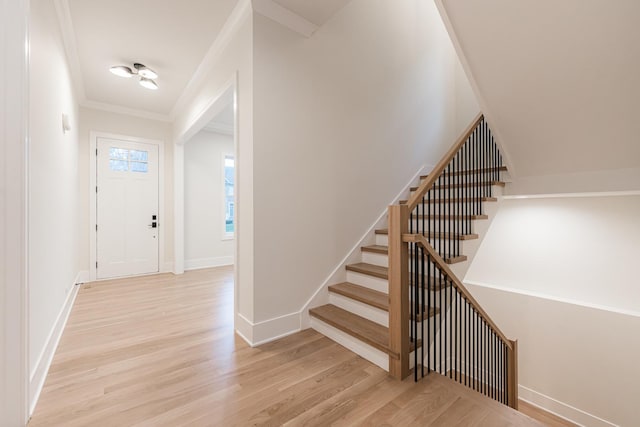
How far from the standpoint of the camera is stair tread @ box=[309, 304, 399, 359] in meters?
1.97

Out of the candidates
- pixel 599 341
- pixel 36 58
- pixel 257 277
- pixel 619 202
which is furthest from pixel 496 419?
pixel 36 58

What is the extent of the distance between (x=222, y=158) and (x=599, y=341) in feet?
20.5

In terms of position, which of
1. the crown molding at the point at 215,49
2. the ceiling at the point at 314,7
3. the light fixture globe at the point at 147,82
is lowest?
the light fixture globe at the point at 147,82

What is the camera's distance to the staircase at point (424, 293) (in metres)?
1.85

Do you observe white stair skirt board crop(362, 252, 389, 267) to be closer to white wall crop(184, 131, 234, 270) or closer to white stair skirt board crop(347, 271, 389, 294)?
white stair skirt board crop(347, 271, 389, 294)

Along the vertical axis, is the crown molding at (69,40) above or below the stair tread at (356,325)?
above

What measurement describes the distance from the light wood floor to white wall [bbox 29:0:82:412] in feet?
0.85

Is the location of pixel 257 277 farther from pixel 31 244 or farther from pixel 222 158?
pixel 222 158

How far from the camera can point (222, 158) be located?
5621 mm

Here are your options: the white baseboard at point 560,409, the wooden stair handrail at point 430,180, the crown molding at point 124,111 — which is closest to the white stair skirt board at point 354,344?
the wooden stair handrail at point 430,180

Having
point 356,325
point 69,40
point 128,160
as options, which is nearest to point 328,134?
point 356,325

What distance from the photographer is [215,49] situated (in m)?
2.88

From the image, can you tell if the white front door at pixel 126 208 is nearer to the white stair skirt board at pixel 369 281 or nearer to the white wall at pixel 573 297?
the white stair skirt board at pixel 369 281

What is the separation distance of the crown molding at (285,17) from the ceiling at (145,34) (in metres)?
0.04
